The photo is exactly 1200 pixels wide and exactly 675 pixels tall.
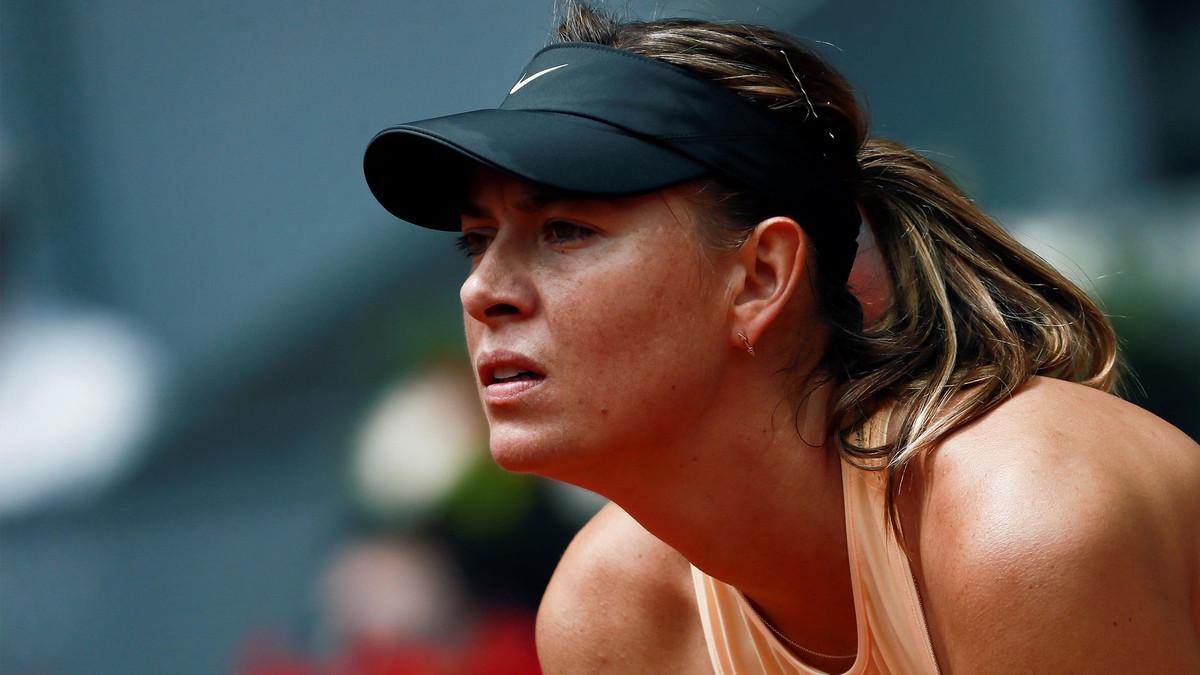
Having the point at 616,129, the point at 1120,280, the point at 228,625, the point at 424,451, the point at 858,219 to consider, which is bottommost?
the point at 228,625

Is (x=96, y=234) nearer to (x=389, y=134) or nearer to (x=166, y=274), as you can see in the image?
Result: (x=166, y=274)

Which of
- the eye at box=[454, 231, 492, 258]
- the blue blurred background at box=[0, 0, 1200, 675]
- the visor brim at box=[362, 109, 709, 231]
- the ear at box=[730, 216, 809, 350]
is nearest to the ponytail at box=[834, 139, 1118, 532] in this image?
the ear at box=[730, 216, 809, 350]

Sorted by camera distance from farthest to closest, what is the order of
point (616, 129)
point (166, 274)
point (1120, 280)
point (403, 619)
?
point (166, 274) → point (403, 619) → point (1120, 280) → point (616, 129)

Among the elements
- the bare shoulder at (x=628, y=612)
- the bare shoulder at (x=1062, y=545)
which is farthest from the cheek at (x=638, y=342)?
the bare shoulder at (x=628, y=612)

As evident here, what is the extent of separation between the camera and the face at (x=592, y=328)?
1705mm

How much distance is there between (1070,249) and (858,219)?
1.02 metres

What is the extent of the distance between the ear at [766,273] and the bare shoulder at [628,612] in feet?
1.62

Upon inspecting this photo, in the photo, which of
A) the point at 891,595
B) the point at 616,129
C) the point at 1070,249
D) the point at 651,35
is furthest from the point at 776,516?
the point at 1070,249

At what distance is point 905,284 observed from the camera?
1950 millimetres

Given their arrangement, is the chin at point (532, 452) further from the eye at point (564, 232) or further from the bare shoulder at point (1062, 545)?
the bare shoulder at point (1062, 545)

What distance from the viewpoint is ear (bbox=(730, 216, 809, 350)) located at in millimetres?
1785

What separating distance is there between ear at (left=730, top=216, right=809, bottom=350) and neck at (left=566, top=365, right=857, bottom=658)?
0.28 ft

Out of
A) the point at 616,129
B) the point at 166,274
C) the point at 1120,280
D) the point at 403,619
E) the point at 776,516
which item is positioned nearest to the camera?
the point at 616,129

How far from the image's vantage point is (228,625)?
3.23 m
